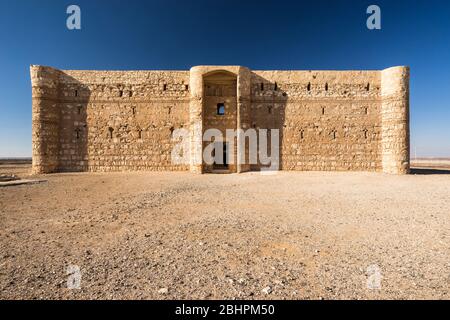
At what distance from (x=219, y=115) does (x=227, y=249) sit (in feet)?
48.6

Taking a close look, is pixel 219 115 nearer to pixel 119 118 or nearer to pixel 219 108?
pixel 219 108

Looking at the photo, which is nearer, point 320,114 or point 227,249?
point 227,249

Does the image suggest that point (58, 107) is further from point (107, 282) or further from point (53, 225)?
point (107, 282)

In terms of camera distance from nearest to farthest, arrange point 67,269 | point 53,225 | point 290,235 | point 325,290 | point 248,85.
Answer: point 325,290
point 67,269
point 290,235
point 53,225
point 248,85

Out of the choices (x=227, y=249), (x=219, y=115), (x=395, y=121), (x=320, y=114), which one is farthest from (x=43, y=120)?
(x=395, y=121)

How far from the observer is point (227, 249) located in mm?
3859

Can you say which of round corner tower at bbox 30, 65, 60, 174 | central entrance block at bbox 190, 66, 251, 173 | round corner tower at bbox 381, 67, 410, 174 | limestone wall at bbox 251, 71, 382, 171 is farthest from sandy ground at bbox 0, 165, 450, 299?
round corner tower at bbox 30, 65, 60, 174

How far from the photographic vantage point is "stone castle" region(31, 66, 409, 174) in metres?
17.2

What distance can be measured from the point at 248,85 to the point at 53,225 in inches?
601

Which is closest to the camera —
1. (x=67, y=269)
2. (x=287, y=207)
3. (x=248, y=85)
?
(x=67, y=269)

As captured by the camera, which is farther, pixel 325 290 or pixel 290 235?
pixel 290 235

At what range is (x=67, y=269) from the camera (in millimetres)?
3191
